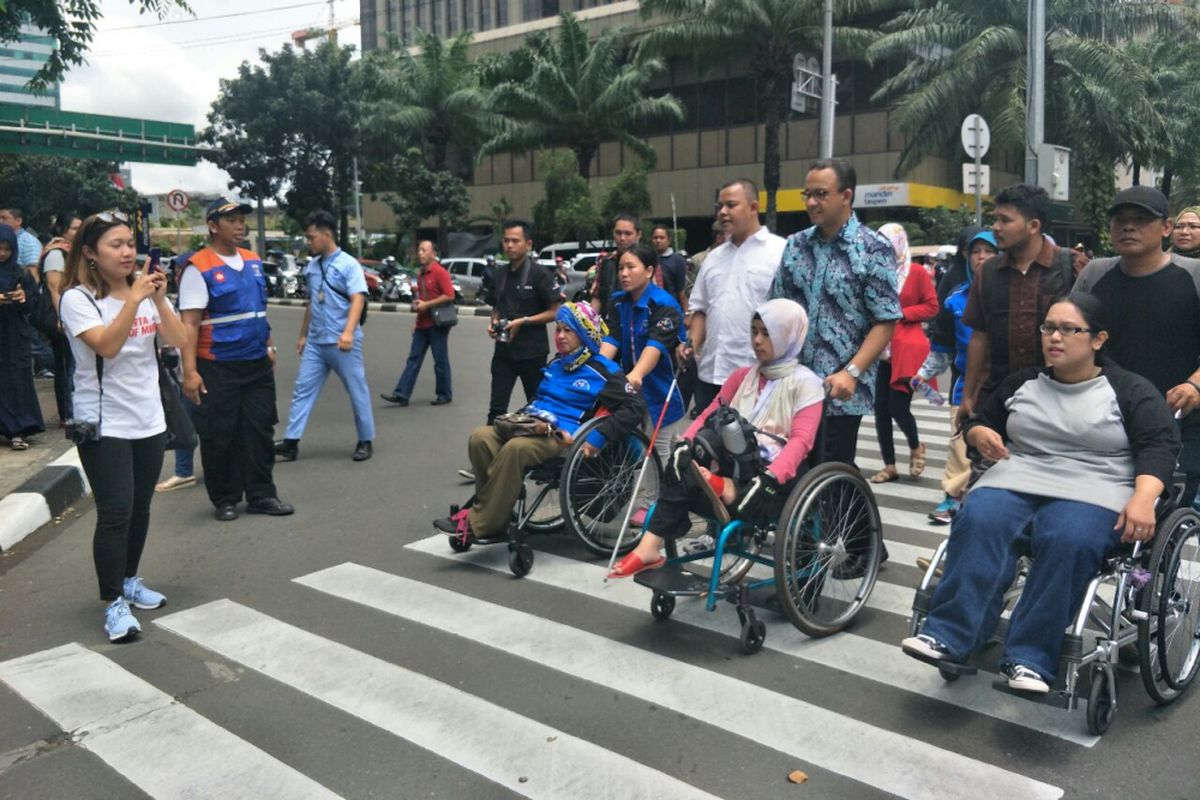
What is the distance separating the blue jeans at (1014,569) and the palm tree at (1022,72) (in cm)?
2433

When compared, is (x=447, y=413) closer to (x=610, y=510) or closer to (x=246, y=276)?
(x=246, y=276)

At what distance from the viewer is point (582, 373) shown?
5750 millimetres

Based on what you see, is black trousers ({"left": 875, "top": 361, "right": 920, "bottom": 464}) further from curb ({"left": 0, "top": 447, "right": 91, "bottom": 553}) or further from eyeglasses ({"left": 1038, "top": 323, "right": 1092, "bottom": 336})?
curb ({"left": 0, "top": 447, "right": 91, "bottom": 553})

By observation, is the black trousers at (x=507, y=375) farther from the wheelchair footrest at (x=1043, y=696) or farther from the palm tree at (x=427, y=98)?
the palm tree at (x=427, y=98)

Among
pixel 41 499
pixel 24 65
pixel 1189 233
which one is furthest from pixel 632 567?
pixel 24 65

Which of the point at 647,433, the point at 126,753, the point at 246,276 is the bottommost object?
the point at 126,753

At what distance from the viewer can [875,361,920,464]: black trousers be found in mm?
7367

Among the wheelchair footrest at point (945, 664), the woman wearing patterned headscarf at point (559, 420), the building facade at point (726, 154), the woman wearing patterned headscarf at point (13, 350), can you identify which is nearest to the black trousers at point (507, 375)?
the woman wearing patterned headscarf at point (559, 420)

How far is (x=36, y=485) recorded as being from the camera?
697 centimetres

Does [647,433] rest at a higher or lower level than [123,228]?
lower

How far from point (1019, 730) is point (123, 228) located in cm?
416

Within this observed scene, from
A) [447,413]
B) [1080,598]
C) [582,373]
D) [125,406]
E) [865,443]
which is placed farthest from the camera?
[447,413]

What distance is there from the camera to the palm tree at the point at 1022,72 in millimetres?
25875

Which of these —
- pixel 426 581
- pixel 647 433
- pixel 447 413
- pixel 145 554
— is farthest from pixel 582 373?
pixel 447 413
